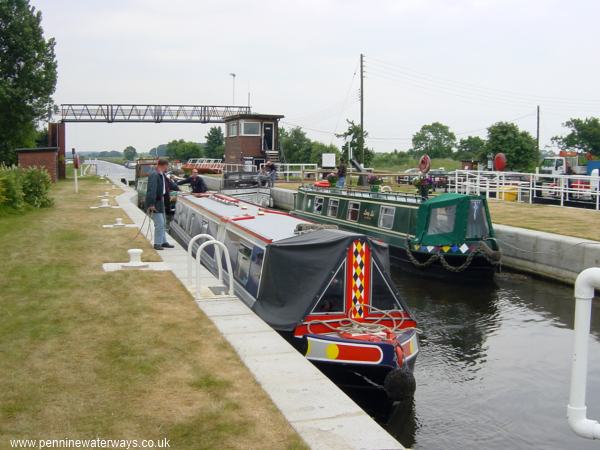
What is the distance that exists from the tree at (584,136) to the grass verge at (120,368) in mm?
61449

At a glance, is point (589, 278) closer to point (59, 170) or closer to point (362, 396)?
point (362, 396)

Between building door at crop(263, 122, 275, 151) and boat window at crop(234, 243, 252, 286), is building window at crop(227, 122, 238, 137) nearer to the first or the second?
building door at crop(263, 122, 275, 151)

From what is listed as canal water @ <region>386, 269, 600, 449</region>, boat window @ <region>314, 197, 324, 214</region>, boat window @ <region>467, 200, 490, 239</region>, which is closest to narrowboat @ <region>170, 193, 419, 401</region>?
canal water @ <region>386, 269, 600, 449</region>

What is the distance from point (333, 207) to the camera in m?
20.7

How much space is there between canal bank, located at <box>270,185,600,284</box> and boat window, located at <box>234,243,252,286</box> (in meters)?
7.93

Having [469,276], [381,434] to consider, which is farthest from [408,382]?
[469,276]

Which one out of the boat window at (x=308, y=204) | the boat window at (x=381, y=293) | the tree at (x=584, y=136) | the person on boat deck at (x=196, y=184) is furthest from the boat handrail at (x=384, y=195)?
the tree at (x=584, y=136)

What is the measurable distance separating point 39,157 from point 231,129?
726 inches

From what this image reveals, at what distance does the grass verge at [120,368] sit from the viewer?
4.84 m

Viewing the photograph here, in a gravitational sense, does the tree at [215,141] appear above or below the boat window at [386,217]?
above

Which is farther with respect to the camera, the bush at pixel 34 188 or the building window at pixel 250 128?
the building window at pixel 250 128

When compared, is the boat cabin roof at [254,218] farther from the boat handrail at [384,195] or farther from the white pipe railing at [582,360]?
the white pipe railing at [582,360]

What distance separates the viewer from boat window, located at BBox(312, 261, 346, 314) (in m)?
8.18

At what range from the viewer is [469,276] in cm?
1515
